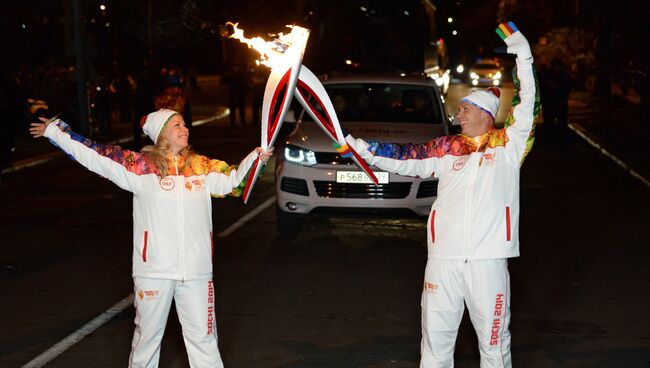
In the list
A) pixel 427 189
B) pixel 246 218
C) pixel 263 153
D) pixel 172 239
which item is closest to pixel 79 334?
pixel 172 239

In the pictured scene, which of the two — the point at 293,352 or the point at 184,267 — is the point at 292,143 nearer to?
the point at 293,352

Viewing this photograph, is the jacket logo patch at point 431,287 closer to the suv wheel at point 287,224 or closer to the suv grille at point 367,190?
the suv grille at point 367,190

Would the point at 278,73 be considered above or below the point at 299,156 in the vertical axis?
above

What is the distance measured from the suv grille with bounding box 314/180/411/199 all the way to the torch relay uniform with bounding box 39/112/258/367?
215 inches

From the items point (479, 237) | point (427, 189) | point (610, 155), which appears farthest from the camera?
point (610, 155)

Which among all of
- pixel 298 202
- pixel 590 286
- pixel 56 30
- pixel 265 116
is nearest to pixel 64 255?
pixel 298 202

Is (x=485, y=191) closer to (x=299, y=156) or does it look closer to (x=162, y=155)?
(x=162, y=155)

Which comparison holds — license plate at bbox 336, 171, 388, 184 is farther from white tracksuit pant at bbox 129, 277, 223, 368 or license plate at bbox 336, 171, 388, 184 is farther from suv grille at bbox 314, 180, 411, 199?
white tracksuit pant at bbox 129, 277, 223, 368

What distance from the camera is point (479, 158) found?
5.84m

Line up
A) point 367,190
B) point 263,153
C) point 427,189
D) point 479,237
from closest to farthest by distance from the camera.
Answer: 1. point 479,237
2. point 263,153
3. point 367,190
4. point 427,189

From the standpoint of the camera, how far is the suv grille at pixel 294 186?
1161cm

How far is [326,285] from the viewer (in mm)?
9508

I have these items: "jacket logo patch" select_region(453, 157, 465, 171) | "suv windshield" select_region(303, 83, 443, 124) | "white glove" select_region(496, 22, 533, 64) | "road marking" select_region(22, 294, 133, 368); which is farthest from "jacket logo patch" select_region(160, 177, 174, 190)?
"suv windshield" select_region(303, 83, 443, 124)

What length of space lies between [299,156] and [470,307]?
20.1ft
